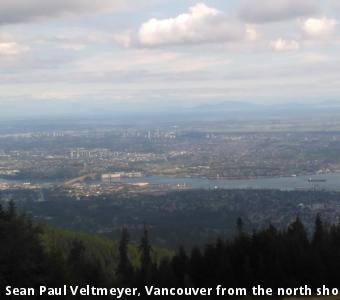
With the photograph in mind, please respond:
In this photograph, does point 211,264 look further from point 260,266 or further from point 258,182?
point 258,182

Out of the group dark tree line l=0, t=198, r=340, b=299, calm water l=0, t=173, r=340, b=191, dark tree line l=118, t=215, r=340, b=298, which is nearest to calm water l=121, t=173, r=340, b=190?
calm water l=0, t=173, r=340, b=191

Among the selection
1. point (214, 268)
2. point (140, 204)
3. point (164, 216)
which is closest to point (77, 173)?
point (140, 204)

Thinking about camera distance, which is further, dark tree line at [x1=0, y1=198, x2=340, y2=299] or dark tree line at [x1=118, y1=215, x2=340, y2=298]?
dark tree line at [x1=118, y1=215, x2=340, y2=298]

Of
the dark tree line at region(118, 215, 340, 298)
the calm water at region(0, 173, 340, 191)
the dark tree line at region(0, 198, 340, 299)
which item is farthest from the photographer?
the calm water at region(0, 173, 340, 191)

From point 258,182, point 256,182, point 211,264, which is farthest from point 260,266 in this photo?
point 256,182

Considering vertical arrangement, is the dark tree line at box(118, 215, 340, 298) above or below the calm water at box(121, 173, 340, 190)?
above

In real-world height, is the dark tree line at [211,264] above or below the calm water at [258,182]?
above

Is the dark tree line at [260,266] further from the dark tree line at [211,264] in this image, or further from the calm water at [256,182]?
the calm water at [256,182]

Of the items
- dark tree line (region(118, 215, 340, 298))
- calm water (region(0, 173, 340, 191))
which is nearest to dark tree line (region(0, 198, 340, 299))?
dark tree line (region(118, 215, 340, 298))

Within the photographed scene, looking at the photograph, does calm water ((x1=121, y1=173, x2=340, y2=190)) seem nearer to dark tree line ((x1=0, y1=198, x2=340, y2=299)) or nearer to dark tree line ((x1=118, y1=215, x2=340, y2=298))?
dark tree line ((x1=0, y1=198, x2=340, y2=299))

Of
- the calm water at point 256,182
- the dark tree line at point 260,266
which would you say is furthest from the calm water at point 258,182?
the dark tree line at point 260,266

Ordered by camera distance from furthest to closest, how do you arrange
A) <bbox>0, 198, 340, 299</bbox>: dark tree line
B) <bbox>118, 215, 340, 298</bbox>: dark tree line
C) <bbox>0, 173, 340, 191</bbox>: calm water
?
<bbox>0, 173, 340, 191</bbox>: calm water < <bbox>118, 215, 340, 298</bbox>: dark tree line < <bbox>0, 198, 340, 299</bbox>: dark tree line

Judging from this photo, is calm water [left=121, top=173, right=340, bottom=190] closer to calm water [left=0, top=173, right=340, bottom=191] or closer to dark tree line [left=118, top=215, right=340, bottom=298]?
calm water [left=0, top=173, right=340, bottom=191]
